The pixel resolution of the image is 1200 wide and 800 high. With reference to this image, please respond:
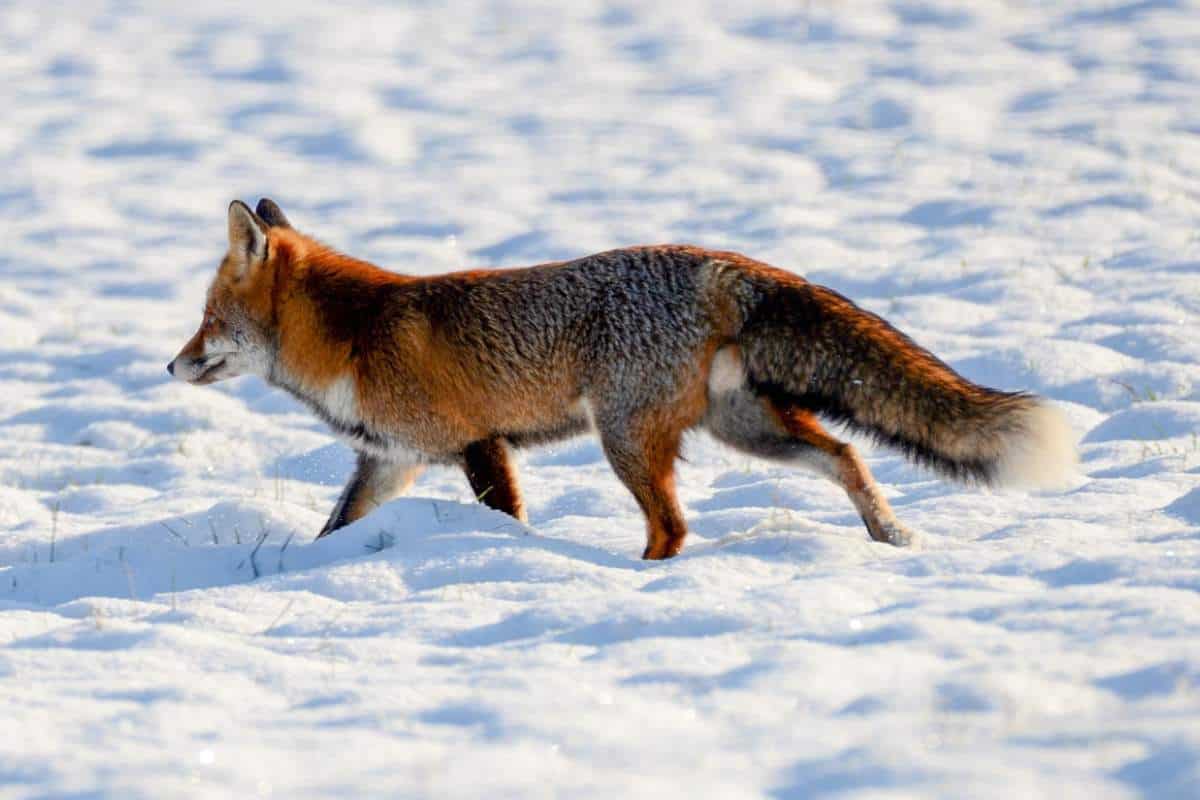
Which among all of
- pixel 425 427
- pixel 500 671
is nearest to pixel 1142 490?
pixel 425 427

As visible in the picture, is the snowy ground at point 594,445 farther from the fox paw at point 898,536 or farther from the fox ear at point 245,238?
the fox ear at point 245,238

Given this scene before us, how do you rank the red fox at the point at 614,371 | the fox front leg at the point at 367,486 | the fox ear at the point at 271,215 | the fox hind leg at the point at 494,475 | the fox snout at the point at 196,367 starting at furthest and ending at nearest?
the fox ear at the point at 271,215, the fox snout at the point at 196,367, the fox front leg at the point at 367,486, the fox hind leg at the point at 494,475, the red fox at the point at 614,371

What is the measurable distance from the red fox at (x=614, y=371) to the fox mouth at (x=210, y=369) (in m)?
0.07

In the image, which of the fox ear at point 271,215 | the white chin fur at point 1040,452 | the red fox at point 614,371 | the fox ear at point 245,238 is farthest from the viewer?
the fox ear at point 271,215

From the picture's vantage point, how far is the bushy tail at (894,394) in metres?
5.87

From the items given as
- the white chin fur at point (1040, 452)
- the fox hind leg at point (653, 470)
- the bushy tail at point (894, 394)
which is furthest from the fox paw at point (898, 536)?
the fox hind leg at point (653, 470)

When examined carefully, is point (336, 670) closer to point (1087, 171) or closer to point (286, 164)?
point (1087, 171)

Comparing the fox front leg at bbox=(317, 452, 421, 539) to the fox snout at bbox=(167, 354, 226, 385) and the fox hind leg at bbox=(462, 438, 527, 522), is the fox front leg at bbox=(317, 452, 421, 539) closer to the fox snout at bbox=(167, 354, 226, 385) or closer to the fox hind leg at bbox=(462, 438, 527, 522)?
the fox hind leg at bbox=(462, 438, 527, 522)

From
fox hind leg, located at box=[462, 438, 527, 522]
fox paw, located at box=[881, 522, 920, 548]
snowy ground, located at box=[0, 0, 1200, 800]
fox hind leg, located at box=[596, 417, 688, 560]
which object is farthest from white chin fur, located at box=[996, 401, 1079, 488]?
fox hind leg, located at box=[462, 438, 527, 522]

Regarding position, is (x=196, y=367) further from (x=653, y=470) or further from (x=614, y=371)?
(x=653, y=470)

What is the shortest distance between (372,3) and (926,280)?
12.0m

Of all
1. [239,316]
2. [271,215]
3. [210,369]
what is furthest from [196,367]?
[271,215]

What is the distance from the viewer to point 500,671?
444cm

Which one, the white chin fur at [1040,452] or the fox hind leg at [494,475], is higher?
the white chin fur at [1040,452]
